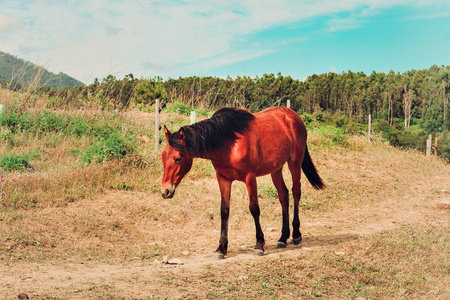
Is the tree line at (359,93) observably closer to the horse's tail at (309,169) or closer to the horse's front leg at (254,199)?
the horse's tail at (309,169)

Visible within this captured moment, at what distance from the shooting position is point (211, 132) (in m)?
5.04

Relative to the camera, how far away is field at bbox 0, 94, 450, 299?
4.42 metres

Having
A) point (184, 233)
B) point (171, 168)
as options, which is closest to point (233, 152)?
point (171, 168)

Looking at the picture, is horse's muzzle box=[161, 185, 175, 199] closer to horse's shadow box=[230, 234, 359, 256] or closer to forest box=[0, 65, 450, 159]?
horse's shadow box=[230, 234, 359, 256]

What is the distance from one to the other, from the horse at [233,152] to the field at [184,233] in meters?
0.71

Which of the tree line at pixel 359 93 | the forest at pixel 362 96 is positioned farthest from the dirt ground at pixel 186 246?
the tree line at pixel 359 93

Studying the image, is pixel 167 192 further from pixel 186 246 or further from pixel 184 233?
pixel 184 233

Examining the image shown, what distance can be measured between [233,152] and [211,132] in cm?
41

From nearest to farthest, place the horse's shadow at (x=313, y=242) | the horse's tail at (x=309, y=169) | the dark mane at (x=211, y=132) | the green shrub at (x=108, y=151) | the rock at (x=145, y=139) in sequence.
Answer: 1. the dark mane at (x=211, y=132)
2. the horse's shadow at (x=313, y=242)
3. the horse's tail at (x=309, y=169)
4. the green shrub at (x=108, y=151)
5. the rock at (x=145, y=139)

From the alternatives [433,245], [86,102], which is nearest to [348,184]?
[433,245]

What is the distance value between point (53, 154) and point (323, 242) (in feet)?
26.8

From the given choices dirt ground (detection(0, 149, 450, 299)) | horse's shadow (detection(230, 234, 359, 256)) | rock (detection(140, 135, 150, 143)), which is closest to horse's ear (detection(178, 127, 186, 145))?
dirt ground (detection(0, 149, 450, 299))

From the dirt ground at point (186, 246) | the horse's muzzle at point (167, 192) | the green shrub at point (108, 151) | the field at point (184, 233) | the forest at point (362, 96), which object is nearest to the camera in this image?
the dirt ground at point (186, 246)

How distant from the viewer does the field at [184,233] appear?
4422 mm
